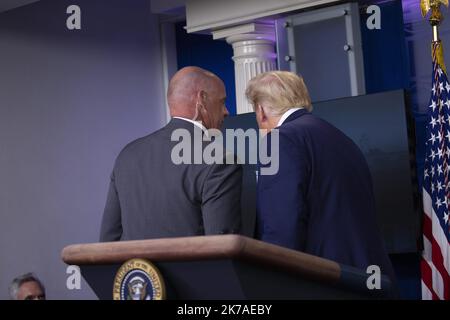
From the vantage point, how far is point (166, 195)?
2.72 meters

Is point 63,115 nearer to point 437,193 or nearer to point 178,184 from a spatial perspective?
point 437,193

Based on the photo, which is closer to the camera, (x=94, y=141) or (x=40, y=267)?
(x=40, y=267)

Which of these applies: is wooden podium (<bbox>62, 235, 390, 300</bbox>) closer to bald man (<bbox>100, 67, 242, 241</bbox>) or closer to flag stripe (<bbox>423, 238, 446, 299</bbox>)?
bald man (<bbox>100, 67, 242, 241</bbox>)

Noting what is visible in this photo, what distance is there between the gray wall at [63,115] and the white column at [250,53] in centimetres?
139

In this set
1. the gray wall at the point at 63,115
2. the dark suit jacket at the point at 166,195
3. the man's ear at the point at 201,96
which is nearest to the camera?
the dark suit jacket at the point at 166,195

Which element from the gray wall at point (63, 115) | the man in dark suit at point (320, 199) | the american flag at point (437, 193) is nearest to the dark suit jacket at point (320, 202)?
the man in dark suit at point (320, 199)

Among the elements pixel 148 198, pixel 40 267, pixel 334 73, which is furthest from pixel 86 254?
pixel 40 267

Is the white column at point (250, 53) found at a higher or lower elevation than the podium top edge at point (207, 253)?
higher

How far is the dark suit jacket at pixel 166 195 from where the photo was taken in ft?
8.59

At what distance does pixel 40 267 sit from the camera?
21.9 feet

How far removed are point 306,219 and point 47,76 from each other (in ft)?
14.7

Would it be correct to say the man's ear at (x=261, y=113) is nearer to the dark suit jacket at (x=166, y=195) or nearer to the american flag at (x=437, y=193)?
the dark suit jacket at (x=166, y=195)

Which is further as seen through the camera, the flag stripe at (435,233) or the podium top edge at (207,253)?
the flag stripe at (435,233)

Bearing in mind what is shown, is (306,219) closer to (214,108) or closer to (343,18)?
(214,108)
